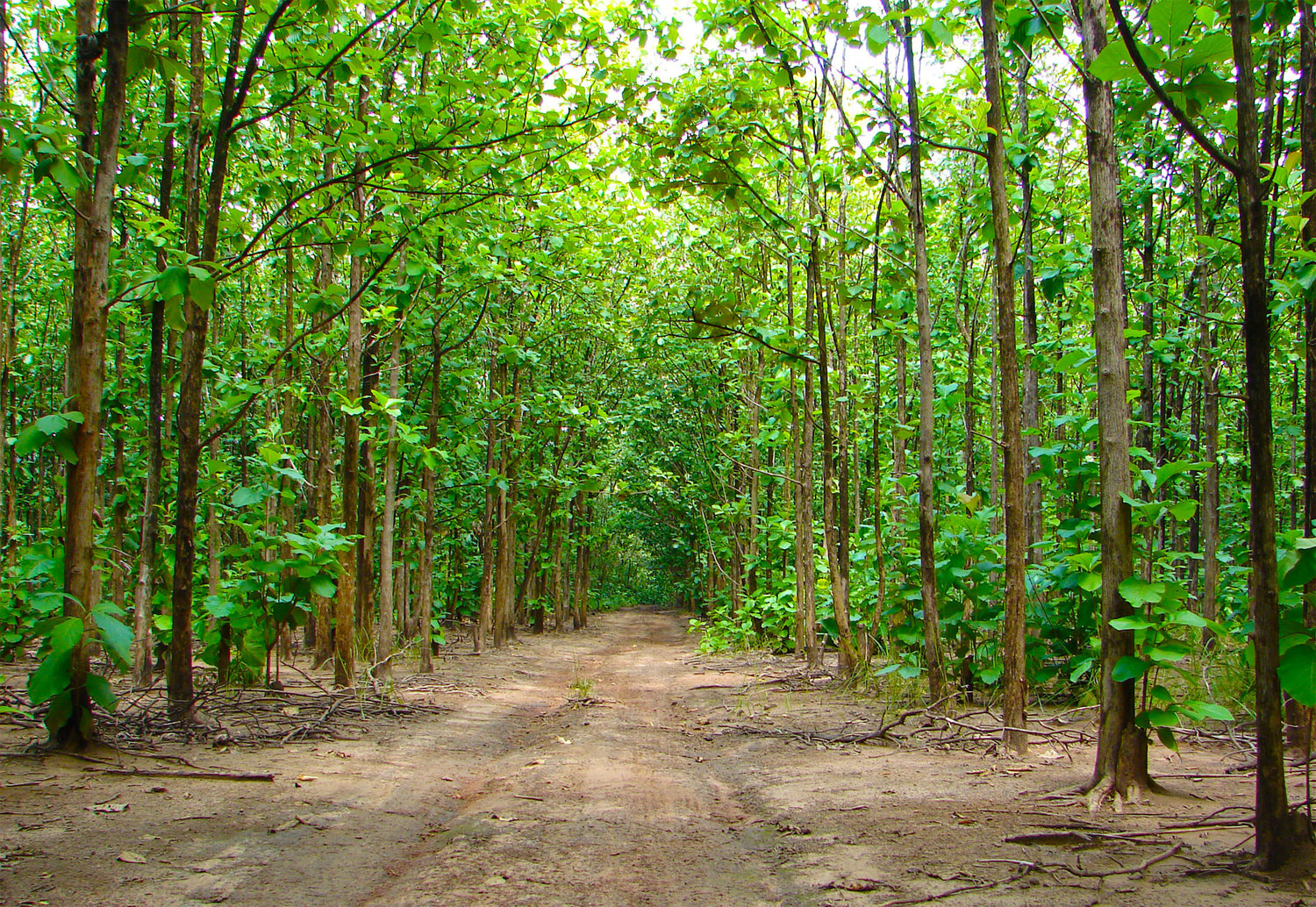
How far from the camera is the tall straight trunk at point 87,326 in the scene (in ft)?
16.3

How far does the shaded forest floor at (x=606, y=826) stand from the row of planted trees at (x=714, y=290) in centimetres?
50

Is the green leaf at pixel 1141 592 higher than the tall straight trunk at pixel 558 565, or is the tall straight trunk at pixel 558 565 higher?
the green leaf at pixel 1141 592

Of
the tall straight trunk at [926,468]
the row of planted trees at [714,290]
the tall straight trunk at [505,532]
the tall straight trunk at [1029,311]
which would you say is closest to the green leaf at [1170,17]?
the row of planted trees at [714,290]

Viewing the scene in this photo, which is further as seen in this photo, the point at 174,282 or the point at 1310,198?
the point at 1310,198

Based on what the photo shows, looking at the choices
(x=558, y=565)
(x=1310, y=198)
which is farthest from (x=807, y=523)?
(x=558, y=565)

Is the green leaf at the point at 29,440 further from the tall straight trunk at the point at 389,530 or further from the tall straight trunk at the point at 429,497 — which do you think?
the tall straight trunk at the point at 429,497

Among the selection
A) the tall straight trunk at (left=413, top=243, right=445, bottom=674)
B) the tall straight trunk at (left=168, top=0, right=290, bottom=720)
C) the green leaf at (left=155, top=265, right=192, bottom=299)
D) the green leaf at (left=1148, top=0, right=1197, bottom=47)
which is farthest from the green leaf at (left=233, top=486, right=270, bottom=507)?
the green leaf at (left=1148, top=0, right=1197, bottom=47)

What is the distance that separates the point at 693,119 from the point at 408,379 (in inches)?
306

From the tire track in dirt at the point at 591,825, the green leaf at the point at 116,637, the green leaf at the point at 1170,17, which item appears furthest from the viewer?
the green leaf at the point at 116,637

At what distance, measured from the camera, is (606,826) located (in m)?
4.23

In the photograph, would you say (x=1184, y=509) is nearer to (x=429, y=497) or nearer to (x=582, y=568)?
(x=429, y=497)

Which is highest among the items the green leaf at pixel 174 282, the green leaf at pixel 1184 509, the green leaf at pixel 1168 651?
the green leaf at pixel 174 282

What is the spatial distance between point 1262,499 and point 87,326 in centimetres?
627

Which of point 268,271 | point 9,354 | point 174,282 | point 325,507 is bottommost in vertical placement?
point 325,507
